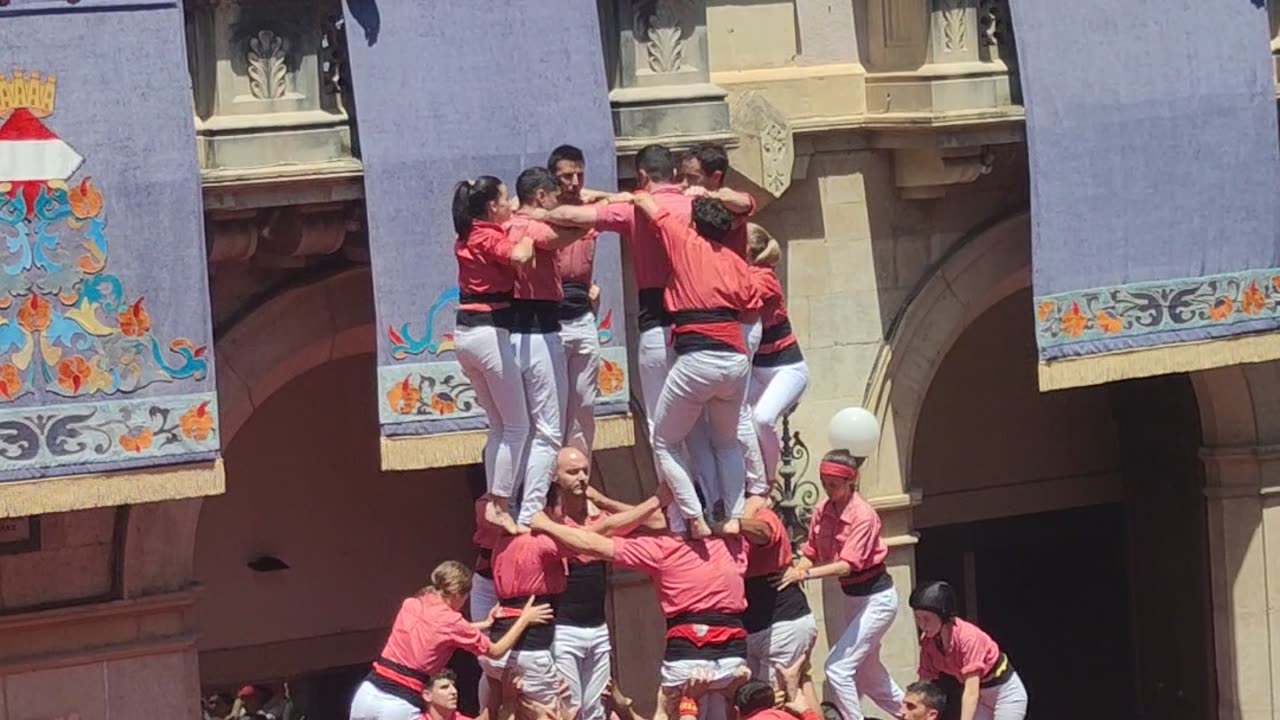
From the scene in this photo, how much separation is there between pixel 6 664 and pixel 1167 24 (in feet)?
28.7

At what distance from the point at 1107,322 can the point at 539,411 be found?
566 centimetres

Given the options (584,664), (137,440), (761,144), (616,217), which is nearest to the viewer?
(616,217)

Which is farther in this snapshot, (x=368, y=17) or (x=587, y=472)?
(x=368, y=17)

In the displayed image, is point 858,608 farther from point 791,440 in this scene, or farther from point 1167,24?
point 1167,24

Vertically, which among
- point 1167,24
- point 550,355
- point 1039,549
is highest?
point 1167,24

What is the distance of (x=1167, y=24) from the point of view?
79.7 feet

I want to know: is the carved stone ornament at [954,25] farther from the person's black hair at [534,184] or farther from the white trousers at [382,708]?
the white trousers at [382,708]

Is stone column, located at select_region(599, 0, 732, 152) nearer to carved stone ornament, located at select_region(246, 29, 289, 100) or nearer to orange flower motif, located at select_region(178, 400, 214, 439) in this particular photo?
carved stone ornament, located at select_region(246, 29, 289, 100)

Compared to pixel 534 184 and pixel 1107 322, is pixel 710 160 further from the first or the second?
pixel 1107 322

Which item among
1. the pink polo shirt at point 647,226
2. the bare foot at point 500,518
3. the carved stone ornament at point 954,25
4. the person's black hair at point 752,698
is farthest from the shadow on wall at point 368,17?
the person's black hair at point 752,698

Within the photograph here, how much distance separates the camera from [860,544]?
21.0 metres

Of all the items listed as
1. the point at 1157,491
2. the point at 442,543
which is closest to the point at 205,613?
the point at 442,543

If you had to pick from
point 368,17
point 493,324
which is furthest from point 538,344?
point 368,17

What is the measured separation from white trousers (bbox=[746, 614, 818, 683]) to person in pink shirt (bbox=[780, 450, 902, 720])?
260mm
